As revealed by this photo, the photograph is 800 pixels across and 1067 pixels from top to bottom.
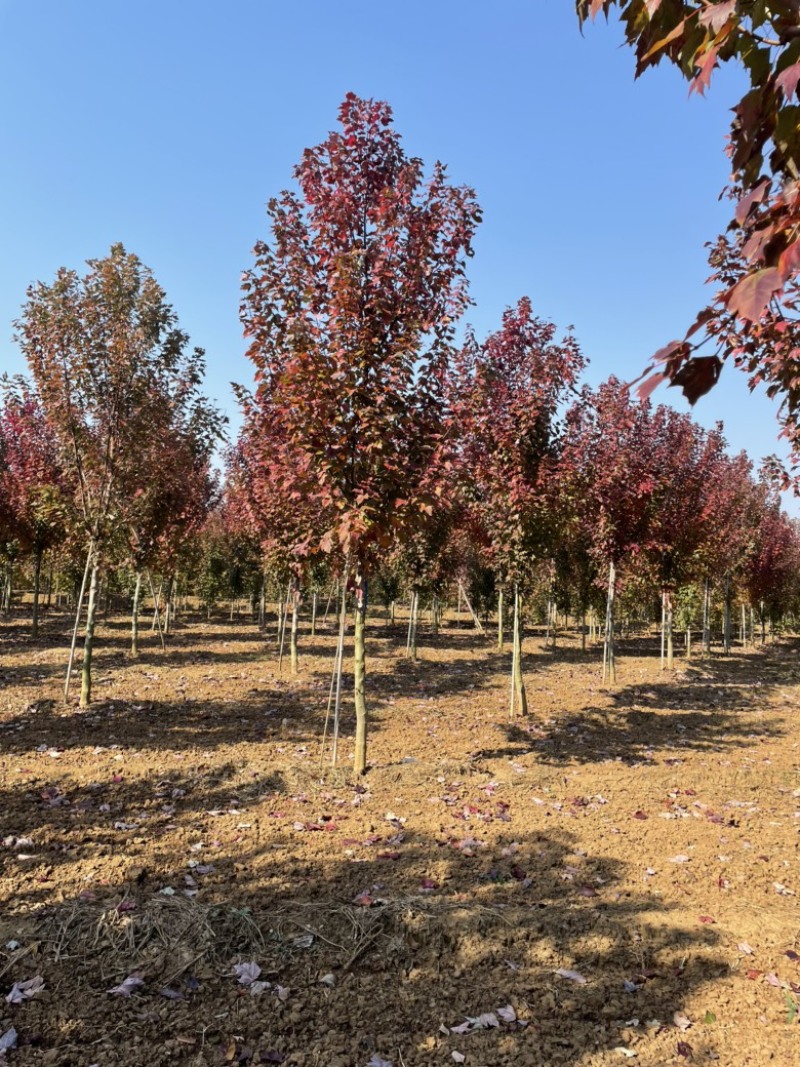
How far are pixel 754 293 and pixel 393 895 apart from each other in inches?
180

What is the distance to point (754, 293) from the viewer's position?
1247mm

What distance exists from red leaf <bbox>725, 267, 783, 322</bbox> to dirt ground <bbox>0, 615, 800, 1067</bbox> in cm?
342

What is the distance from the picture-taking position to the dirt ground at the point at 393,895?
10.5 ft

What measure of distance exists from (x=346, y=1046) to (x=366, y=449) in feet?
16.0

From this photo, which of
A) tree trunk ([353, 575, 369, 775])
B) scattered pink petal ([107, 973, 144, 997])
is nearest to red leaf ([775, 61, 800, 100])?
scattered pink petal ([107, 973, 144, 997])

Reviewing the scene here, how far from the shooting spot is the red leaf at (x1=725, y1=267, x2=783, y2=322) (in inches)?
47.4

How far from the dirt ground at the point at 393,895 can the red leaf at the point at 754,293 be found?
3422 mm

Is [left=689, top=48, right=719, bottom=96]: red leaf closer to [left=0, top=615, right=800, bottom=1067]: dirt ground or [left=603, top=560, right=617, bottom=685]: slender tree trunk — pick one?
[left=0, top=615, right=800, bottom=1067]: dirt ground

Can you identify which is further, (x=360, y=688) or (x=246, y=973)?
(x=360, y=688)

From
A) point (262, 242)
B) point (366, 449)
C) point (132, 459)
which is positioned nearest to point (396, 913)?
point (366, 449)

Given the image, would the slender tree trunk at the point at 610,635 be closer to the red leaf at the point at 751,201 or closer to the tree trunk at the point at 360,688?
the tree trunk at the point at 360,688

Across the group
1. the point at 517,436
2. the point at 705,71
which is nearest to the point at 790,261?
the point at 705,71

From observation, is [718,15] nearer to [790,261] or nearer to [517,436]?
[790,261]

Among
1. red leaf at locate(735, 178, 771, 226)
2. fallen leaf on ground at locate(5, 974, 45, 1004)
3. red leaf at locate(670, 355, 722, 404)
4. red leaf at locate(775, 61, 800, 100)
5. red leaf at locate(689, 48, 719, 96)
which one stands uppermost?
red leaf at locate(689, 48, 719, 96)
